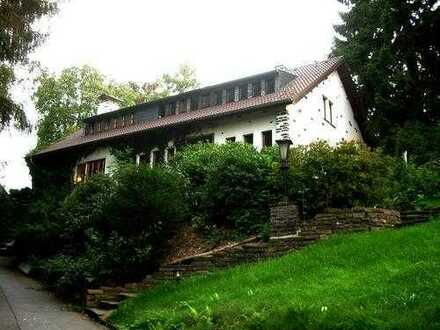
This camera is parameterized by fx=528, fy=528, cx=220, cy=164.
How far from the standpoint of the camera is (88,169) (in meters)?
28.5

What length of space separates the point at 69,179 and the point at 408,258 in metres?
23.5

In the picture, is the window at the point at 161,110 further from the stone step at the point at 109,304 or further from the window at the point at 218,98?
the stone step at the point at 109,304

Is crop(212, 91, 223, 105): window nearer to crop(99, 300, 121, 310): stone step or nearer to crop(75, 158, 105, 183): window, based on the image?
crop(75, 158, 105, 183): window

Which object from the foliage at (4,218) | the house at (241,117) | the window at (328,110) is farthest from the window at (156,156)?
the window at (328,110)

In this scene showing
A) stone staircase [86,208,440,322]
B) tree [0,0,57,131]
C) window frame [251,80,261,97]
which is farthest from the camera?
window frame [251,80,261,97]

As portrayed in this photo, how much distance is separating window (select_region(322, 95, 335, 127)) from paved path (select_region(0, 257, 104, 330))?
14510 millimetres

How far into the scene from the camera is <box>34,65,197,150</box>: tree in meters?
41.4

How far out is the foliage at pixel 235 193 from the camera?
15.1m

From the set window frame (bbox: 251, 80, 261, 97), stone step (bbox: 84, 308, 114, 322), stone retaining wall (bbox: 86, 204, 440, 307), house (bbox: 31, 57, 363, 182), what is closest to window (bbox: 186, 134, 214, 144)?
house (bbox: 31, 57, 363, 182)

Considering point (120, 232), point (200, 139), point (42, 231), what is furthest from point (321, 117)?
point (42, 231)

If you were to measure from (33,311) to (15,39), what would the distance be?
6256 mm

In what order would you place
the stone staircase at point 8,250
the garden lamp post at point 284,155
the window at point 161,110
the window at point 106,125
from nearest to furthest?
the garden lamp post at point 284,155, the stone staircase at point 8,250, the window at point 161,110, the window at point 106,125

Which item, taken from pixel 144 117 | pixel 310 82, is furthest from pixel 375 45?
pixel 144 117

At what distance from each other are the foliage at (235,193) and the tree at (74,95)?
2613cm
